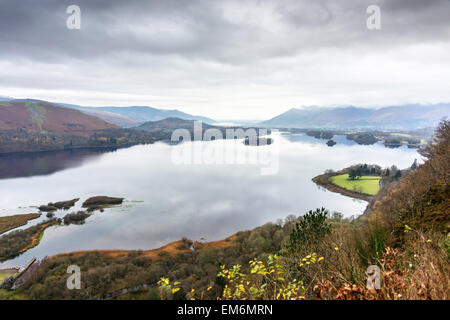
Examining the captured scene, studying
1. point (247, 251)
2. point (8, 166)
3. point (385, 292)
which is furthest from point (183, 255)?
point (8, 166)

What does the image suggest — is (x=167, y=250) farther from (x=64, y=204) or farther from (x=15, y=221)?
(x=15, y=221)

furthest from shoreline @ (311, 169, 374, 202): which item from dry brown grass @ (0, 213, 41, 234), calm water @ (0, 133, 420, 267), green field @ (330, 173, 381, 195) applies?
dry brown grass @ (0, 213, 41, 234)

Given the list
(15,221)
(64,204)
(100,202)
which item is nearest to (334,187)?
(100,202)

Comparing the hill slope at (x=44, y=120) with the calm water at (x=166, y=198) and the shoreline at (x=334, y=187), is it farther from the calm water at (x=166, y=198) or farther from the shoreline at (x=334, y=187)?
the shoreline at (x=334, y=187)

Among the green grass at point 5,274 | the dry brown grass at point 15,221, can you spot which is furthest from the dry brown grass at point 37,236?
the green grass at point 5,274
